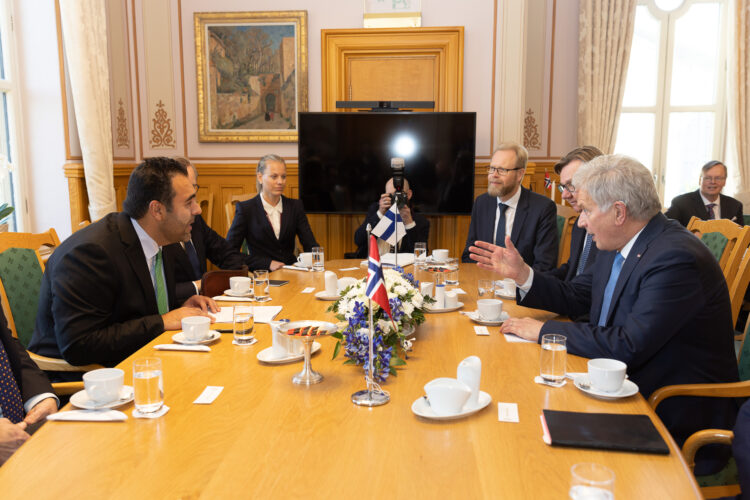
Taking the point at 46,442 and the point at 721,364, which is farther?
the point at 721,364

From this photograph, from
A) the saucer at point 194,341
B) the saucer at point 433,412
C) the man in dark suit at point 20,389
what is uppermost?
the saucer at point 433,412

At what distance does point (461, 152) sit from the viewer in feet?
17.4

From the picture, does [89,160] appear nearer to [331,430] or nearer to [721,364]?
[331,430]

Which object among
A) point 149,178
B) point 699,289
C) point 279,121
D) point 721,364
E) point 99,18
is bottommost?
point 721,364

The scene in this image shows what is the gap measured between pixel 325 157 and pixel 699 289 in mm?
3995

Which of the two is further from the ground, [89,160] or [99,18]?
[99,18]

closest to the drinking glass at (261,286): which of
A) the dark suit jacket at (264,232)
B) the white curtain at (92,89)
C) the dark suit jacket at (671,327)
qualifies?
the dark suit jacket at (671,327)

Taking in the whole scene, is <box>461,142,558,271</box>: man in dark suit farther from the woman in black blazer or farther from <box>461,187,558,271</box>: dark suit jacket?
the woman in black blazer

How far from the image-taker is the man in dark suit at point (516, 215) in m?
3.78

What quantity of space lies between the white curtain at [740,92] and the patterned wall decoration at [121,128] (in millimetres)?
5900

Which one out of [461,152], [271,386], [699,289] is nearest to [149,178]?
[271,386]

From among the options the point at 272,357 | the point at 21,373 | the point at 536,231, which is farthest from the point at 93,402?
the point at 536,231

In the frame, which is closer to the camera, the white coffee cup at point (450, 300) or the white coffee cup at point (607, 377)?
the white coffee cup at point (607, 377)

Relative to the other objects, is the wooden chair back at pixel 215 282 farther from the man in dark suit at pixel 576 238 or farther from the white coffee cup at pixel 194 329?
the man in dark suit at pixel 576 238
